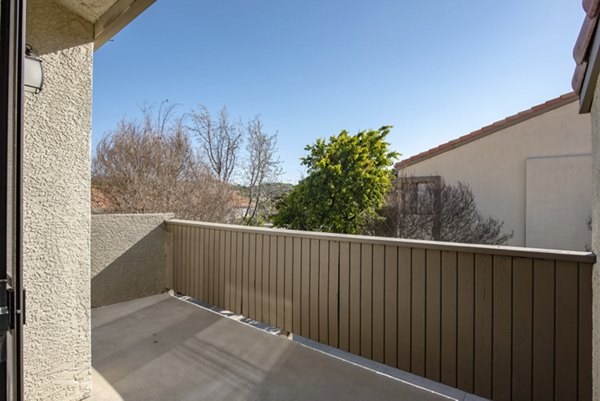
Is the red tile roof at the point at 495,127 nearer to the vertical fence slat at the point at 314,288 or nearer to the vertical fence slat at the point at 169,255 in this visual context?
the vertical fence slat at the point at 169,255

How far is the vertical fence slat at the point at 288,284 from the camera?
3416 mm

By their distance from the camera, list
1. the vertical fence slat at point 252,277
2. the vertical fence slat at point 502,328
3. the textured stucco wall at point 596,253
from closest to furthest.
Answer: the textured stucco wall at point 596,253
the vertical fence slat at point 502,328
the vertical fence slat at point 252,277

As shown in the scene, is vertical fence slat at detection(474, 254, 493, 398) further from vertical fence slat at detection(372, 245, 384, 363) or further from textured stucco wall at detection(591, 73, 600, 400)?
vertical fence slat at detection(372, 245, 384, 363)

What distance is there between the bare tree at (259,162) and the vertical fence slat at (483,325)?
8522 mm

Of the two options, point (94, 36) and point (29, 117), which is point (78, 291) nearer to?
point (29, 117)

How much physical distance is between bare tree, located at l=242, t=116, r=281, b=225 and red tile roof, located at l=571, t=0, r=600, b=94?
9.06m

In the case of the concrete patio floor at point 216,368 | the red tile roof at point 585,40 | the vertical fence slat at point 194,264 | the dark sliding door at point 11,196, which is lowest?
the concrete patio floor at point 216,368

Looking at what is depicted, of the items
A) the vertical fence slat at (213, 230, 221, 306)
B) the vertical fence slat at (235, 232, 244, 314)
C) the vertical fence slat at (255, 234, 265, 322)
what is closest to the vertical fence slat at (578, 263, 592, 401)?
the vertical fence slat at (255, 234, 265, 322)

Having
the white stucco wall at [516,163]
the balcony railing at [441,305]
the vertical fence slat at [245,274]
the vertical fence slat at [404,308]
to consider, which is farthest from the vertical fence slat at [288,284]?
the white stucco wall at [516,163]

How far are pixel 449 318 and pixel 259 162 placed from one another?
29.3 feet

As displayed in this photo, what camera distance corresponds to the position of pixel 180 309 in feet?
14.5

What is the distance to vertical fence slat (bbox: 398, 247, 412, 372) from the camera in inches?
104

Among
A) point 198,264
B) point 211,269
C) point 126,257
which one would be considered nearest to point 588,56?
point 211,269

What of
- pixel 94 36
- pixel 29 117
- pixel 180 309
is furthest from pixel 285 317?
pixel 94 36
